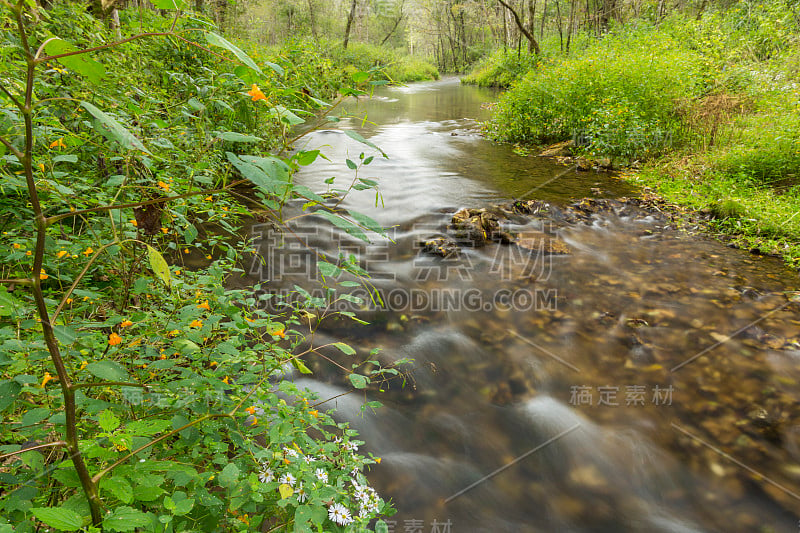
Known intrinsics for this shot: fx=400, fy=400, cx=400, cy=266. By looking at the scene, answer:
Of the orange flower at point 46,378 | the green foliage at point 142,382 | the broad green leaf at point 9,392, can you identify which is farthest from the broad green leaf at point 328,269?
the orange flower at point 46,378

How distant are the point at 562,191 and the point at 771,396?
157 inches

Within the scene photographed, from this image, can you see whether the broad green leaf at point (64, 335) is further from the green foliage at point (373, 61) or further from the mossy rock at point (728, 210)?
the green foliage at point (373, 61)

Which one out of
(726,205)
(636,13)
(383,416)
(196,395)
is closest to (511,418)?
(383,416)

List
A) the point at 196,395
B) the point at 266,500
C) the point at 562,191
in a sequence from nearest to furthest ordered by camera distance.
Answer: the point at 266,500 → the point at 196,395 → the point at 562,191

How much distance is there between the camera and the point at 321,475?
4.79 ft

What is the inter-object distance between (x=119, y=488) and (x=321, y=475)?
2.08 ft

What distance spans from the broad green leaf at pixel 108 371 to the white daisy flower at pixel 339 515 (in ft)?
2.69

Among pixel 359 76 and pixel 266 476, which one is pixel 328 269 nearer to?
pixel 359 76

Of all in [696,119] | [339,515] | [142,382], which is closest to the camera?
[339,515]

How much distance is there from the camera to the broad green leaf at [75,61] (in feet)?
2.68

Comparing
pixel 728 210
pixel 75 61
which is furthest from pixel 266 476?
pixel 728 210

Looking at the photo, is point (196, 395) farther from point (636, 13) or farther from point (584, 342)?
point (636, 13)

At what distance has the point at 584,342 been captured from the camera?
3150mm

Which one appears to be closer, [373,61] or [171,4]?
[171,4]
